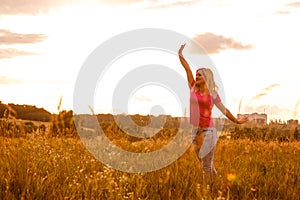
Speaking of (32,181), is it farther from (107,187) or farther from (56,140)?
(56,140)

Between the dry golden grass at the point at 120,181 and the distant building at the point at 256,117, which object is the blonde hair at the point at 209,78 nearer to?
the distant building at the point at 256,117

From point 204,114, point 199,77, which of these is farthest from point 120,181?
point 199,77

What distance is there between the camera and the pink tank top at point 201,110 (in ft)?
21.8

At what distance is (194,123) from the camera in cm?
667

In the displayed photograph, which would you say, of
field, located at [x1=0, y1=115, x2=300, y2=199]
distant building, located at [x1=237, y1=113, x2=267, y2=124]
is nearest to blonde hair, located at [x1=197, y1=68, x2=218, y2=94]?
distant building, located at [x1=237, y1=113, x2=267, y2=124]

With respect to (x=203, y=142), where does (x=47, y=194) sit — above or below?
below

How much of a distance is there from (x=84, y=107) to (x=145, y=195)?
83.3 inches

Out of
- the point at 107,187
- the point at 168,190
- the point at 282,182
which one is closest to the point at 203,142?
the point at 282,182

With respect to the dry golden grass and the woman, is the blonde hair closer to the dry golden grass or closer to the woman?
the woman

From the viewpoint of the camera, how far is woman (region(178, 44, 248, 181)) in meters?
6.51

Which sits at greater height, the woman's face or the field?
the woman's face

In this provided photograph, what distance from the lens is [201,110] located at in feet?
22.0

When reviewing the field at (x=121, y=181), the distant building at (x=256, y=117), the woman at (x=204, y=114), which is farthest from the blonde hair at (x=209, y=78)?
the field at (x=121, y=181)

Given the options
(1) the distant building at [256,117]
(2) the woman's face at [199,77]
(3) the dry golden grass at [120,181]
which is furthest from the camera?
(2) the woman's face at [199,77]
